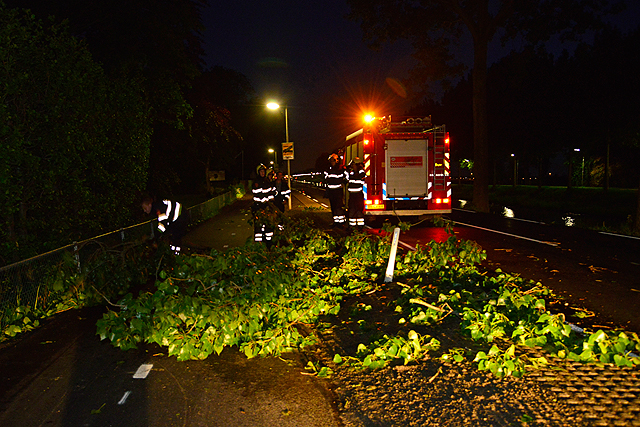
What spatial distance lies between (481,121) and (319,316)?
18928 mm

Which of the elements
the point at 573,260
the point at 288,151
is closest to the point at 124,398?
the point at 573,260

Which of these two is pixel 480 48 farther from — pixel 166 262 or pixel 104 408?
pixel 104 408

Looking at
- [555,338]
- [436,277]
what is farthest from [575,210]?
[555,338]

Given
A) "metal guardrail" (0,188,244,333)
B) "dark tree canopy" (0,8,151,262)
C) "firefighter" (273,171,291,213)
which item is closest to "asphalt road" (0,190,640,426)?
"metal guardrail" (0,188,244,333)

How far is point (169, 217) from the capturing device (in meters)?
8.55

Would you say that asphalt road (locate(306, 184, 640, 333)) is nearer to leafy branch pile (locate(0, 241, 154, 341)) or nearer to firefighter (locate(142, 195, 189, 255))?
firefighter (locate(142, 195, 189, 255))

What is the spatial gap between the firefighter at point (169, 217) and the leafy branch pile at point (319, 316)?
1527mm

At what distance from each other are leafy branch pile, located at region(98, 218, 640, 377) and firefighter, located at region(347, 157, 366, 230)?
5.94m

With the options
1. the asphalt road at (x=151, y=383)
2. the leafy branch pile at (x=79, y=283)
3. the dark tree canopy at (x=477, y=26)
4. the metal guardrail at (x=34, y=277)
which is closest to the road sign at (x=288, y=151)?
the dark tree canopy at (x=477, y=26)

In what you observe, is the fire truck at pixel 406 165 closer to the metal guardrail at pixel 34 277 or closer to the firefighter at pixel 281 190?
the firefighter at pixel 281 190

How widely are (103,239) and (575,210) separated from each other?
22.3m

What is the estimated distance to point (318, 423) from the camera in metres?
3.70

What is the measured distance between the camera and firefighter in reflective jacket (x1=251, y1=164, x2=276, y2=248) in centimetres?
1121

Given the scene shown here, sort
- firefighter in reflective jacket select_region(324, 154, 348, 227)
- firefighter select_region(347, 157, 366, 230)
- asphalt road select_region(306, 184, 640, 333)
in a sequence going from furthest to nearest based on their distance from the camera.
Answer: firefighter in reflective jacket select_region(324, 154, 348, 227), firefighter select_region(347, 157, 366, 230), asphalt road select_region(306, 184, 640, 333)
